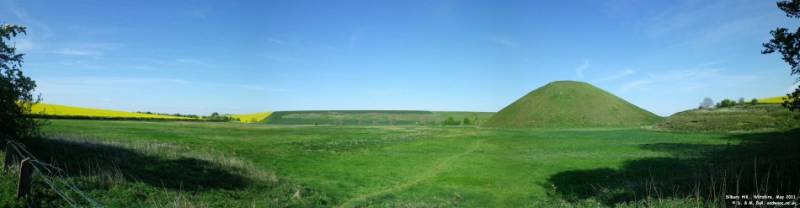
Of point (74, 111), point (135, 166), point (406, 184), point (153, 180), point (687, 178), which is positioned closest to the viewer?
point (687, 178)

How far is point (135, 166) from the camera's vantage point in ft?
64.8

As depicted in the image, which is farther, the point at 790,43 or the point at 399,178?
the point at 399,178

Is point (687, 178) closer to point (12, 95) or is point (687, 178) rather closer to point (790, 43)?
point (790, 43)

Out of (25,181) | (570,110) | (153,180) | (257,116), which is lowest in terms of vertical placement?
(153,180)

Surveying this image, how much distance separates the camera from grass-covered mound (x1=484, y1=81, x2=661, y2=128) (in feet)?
298

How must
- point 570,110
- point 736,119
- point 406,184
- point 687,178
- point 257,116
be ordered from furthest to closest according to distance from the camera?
1. point 257,116
2. point 570,110
3. point 736,119
4. point 406,184
5. point 687,178

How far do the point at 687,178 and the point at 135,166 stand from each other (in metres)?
25.4

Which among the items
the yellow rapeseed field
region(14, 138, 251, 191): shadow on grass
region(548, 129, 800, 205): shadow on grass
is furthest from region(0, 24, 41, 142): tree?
the yellow rapeseed field

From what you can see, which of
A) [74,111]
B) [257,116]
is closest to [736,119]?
[74,111]

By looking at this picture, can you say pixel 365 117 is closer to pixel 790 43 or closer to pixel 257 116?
pixel 257 116

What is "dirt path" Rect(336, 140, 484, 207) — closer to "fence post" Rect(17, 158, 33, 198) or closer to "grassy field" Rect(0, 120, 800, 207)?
"grassy field" Rect(0, 120, 800, 207)

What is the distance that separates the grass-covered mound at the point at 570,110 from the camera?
298 ft

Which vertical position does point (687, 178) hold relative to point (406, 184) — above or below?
above

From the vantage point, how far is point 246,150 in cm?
3397
